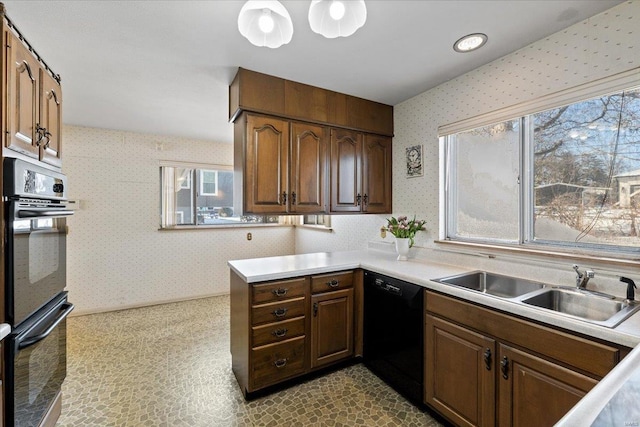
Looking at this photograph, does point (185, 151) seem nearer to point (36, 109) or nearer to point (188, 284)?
point (188, 284)

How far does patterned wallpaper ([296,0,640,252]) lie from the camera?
5.14 feet

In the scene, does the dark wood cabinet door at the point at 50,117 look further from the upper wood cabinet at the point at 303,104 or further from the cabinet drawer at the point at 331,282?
the cabinet drawer at the point at 331,282

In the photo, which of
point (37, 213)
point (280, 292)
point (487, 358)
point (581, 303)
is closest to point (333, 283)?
point (280, 292)

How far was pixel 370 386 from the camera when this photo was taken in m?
2.21

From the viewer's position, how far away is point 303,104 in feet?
8.34

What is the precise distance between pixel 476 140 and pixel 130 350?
12.2ft

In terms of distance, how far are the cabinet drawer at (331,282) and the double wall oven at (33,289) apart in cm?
158

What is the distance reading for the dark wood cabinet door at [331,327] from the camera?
7.41ft

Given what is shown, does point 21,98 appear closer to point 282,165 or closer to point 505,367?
point 282,165

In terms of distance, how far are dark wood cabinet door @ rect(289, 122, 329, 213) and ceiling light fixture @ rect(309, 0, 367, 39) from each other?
4.15ft

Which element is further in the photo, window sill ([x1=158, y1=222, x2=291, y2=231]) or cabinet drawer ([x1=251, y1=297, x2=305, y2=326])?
window sill ([x1=158, y1=222, x2=291, y2=231])

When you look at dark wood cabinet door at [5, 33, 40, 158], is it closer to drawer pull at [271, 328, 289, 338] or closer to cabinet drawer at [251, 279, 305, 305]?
cabinet drawer at [251, 279, 305, 305]

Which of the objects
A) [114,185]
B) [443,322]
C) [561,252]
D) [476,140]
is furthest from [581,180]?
[114,185]

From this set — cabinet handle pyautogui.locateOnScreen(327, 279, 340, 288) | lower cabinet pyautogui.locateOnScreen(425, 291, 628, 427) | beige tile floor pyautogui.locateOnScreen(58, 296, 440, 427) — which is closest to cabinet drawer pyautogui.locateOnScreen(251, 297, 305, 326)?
cabinet handle pyautogui.locateOnScreen(327, 279, 340, 288)
